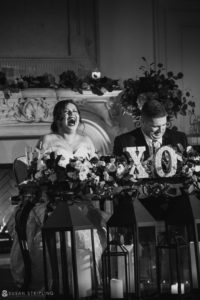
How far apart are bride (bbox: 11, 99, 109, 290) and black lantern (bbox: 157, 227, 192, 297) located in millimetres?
368

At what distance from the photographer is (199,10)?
906cm

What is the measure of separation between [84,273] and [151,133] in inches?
54.4

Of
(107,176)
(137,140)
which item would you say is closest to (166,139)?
(137,140)

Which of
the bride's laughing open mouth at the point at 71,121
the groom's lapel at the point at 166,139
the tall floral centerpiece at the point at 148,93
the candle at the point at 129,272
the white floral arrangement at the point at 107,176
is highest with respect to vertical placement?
the tall floral centerpiece at the point at 148,93

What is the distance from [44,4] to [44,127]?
1.52 m

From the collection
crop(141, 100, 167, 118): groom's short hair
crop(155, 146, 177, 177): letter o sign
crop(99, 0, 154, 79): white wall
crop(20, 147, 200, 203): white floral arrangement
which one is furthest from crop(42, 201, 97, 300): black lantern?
crop(99, 0, 154, 79): white wall

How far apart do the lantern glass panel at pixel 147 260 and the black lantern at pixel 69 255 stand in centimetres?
23

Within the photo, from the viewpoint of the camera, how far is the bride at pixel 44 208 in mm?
4746

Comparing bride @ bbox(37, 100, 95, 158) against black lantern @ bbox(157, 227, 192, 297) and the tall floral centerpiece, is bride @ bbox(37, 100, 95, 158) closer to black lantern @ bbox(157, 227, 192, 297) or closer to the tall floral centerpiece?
black lantern @ bbox(157, 227, 192, 297)

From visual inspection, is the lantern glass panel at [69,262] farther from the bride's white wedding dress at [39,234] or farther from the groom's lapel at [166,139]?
the groom's lapel at [166,139]

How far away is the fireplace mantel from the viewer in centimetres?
767

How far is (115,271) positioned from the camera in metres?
4.04

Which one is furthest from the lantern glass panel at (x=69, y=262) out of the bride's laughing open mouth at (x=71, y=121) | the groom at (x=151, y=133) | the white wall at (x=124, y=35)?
the white wall at (x=124, y=35)

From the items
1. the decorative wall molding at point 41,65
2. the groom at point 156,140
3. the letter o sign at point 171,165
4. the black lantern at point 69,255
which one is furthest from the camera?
the decorative wall molding at point 41,65
